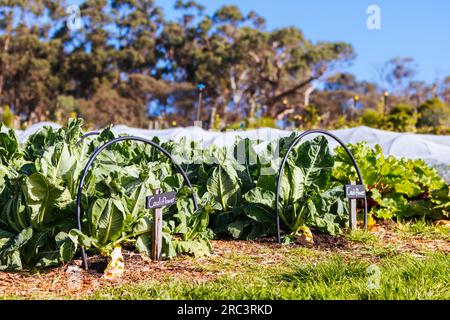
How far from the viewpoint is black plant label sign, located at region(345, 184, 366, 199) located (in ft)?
14.3

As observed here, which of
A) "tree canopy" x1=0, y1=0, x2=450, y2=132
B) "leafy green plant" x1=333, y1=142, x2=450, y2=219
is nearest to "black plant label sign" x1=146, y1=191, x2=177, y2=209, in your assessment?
"leafy green plant" x1=333, y1=142, x2=450, y2=219

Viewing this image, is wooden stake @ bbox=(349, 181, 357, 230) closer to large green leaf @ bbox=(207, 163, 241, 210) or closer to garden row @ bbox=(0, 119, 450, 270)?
garden row @ bbox=(0, 119, 450, 270)

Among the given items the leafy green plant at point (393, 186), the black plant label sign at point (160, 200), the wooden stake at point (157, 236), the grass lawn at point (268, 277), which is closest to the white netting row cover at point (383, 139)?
the leafy green plant at point (393, 186)

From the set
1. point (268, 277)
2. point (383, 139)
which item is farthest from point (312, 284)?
point (383, 139)

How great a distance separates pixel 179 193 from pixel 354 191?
1.42 m

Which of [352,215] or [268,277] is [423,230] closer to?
[352,215]

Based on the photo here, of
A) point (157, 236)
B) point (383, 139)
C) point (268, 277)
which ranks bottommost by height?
point (268, 277)

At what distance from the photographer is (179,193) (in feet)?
12.8

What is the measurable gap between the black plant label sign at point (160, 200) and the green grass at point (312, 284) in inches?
20.1

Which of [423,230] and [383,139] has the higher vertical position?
[383,139]

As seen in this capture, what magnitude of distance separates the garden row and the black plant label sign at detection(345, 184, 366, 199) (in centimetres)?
6

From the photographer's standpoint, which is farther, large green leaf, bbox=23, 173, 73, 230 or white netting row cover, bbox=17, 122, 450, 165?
white netting row cover, bbox=17, 122, 450, 165

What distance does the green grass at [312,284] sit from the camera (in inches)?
106
